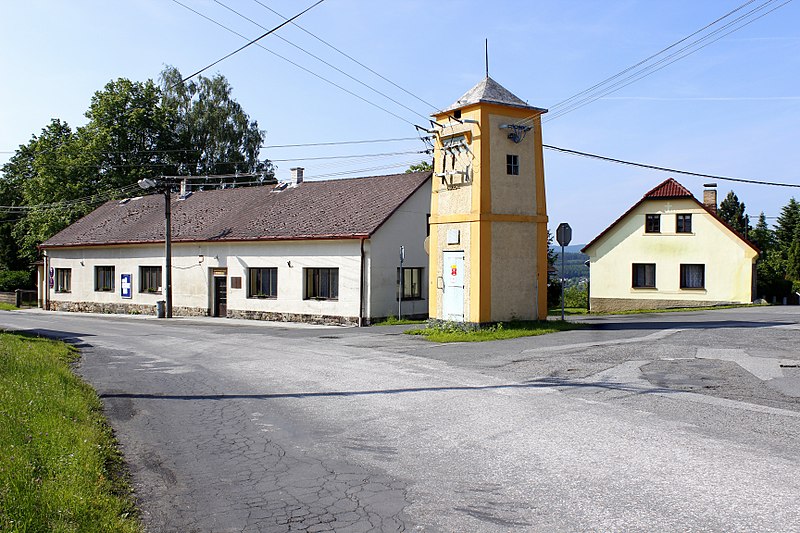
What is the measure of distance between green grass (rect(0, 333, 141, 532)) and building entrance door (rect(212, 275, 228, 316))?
2329 cm

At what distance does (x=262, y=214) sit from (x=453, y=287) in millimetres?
15316

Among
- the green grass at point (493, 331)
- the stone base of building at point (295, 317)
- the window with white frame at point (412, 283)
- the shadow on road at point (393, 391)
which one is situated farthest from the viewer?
the window with white frame at point (412, 283)

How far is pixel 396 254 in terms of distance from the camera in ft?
94.6

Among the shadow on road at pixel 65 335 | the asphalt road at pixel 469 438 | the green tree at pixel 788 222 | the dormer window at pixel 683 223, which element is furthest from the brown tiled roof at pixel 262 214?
the green tree at pixel 788 222

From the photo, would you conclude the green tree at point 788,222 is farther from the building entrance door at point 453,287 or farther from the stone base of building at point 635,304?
the building entrance door at point 453,287

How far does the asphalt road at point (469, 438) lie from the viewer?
215 inches

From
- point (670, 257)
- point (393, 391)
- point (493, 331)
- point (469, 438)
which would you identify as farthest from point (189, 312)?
point (469, 438)

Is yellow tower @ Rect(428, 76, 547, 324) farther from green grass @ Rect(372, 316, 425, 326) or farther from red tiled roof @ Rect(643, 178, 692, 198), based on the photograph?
red tiled roof @ Rect(643, 178, 692, 198)

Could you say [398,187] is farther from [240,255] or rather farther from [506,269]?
[506,269]

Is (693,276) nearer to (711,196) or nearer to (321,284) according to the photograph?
(711,196)

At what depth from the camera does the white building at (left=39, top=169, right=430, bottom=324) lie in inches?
1113

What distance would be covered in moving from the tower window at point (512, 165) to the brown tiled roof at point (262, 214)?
23.9 ft

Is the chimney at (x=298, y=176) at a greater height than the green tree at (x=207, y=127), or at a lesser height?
lesser

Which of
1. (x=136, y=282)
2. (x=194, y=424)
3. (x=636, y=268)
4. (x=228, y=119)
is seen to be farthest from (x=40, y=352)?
(x=228, y=119)
